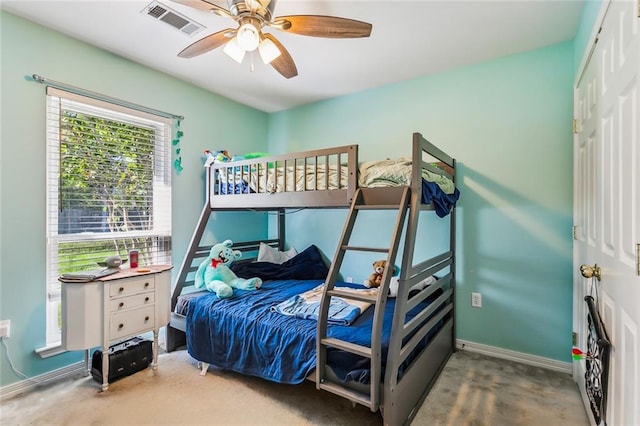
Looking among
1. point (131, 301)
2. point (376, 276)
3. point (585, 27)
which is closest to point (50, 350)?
point (131, 301)

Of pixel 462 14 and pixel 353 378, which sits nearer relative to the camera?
pixel 353 378

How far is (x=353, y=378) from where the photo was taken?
5.26ft

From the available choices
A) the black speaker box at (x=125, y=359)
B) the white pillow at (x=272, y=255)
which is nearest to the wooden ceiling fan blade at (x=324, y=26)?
the white pillow at (x=272, y=255)

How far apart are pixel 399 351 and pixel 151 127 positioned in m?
2.80

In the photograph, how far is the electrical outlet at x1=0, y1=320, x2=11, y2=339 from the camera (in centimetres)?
199

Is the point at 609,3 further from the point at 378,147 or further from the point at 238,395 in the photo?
the point at 238,395

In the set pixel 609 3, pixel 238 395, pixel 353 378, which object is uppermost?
pixel 609 3

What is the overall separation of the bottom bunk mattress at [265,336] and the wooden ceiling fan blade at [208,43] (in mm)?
1798

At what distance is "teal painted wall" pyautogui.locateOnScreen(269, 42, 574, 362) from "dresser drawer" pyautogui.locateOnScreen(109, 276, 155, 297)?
2363 mm

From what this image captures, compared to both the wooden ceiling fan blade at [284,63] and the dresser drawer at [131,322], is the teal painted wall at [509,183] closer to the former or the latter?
the wooden ceiling fan blade at [284,63]

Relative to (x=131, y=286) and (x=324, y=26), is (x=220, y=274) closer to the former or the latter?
(x=131, y=286)

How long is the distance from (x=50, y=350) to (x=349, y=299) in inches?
86.0

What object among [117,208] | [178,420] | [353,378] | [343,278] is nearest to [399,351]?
[353,378]

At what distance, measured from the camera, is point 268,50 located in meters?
1.79
